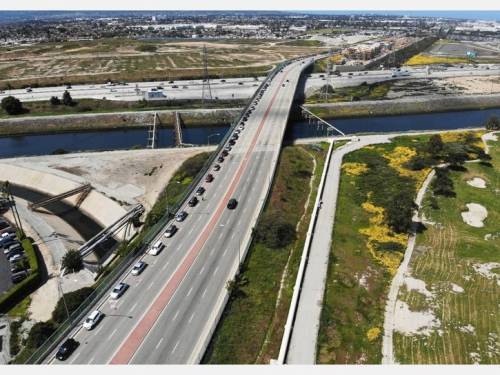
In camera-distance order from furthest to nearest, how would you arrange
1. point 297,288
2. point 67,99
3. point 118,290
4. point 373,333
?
point 67,99, point 297,288, point 118,290, point 373,333

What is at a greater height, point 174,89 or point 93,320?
point 174,89

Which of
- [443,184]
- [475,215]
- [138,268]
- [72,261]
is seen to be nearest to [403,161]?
[443,184]

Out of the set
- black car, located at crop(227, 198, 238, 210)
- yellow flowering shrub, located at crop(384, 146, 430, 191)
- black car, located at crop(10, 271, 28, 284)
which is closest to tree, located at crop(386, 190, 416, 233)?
yellow flowering shrub, located at crop(384, 146, 430, 191)

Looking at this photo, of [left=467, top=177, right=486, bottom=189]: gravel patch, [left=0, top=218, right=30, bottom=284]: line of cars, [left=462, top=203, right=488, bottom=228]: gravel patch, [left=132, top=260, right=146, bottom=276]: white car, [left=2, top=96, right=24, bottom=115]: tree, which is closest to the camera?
[left=132, top=260, right=146, bottom=276]: white car

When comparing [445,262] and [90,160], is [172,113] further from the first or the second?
[445,262]

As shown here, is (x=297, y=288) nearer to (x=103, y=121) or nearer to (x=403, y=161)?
(x=403, y=161)

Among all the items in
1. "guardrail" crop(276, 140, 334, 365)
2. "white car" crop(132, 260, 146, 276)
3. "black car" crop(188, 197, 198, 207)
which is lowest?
"guardrail" crop(276, 140, 334, 365)

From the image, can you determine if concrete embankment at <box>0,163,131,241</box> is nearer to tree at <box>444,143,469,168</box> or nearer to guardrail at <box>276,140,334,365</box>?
guardrail at <box>276,140,334,365</box>

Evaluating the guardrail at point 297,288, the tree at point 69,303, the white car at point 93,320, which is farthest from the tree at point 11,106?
the white car at point 93,320
